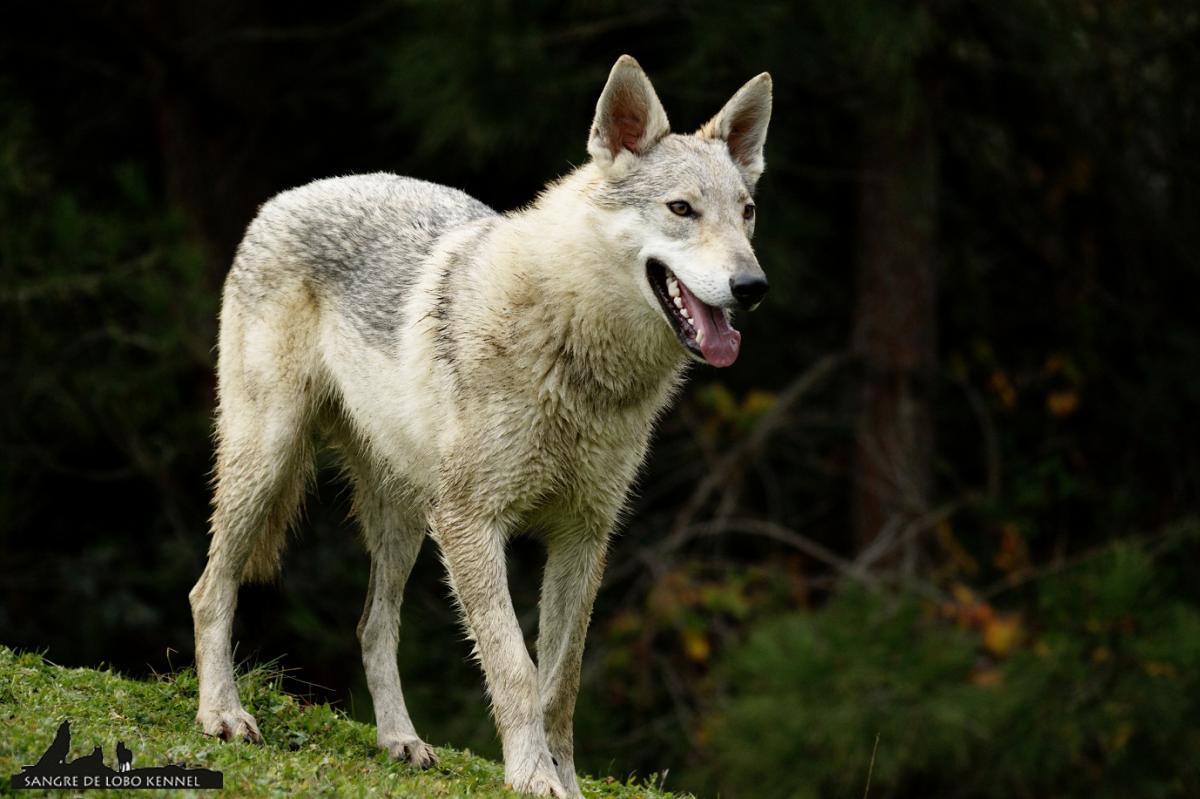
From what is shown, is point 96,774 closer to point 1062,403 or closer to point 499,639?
point 499,639

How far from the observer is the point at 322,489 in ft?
38.1

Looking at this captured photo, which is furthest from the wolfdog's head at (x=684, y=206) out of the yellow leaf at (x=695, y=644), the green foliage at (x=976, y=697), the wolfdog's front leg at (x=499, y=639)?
the yellow leaf at (x=695, y=644)

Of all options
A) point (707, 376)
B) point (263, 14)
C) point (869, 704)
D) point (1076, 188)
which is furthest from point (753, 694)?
point (263, 14)

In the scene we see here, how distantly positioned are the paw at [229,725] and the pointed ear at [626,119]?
2480mm

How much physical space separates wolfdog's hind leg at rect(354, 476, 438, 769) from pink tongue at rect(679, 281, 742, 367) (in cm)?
176

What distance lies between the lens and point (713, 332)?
17.2ft

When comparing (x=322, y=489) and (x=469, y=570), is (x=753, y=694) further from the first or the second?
(x=469, y=570)

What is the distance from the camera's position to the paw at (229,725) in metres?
5.66

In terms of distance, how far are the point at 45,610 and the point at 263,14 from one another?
185 inches

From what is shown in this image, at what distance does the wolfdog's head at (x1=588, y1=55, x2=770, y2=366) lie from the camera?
204 inches

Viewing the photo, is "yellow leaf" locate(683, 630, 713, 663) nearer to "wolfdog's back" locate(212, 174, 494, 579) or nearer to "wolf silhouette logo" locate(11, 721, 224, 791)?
"wolfdog's back" locate(212, 174, 494, 579)

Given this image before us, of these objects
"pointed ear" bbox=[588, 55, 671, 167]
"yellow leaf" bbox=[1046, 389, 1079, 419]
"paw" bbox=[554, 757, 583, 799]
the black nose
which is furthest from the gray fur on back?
"yellow leaf" bbox=[1046, 389, 1079, 419]

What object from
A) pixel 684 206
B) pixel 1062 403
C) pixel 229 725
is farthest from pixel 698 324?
pixel 1062 403

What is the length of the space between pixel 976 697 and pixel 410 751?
4782mm
